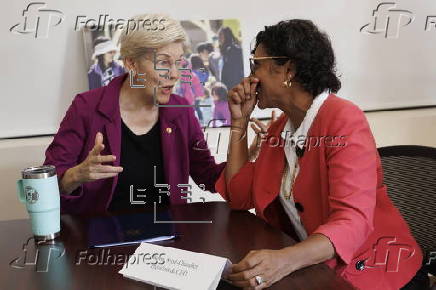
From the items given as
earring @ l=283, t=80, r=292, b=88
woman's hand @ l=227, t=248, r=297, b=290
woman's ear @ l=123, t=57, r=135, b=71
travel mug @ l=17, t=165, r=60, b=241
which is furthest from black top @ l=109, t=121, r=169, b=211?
woman's hand @ l=227, t=248, r=297, b=290

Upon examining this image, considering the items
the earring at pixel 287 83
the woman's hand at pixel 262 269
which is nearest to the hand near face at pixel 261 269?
the woman's hand at pixel 262 269

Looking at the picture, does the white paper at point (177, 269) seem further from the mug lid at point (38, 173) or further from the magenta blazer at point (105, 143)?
the magenta blazer at point (105, 143)

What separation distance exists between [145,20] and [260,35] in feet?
1.47

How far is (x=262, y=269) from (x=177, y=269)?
0.18m

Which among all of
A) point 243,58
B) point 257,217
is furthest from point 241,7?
point 257,217

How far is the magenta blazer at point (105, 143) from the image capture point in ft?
5.35

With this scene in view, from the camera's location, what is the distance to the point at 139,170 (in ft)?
5.60

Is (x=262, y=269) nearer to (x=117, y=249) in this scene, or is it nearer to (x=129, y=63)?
(x=117, y=249)

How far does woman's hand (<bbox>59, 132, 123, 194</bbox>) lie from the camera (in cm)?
126

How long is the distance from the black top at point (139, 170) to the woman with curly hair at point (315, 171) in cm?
31

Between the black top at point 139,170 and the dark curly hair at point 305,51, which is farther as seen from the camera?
the black top at point 139,170

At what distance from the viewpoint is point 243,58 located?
2.24 meters

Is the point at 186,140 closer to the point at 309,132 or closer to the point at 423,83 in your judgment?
the point at 309,132

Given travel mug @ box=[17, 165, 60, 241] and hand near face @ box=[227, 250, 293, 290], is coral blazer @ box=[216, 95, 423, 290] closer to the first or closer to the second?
hand near face @ box=[227, 250, 293, 290]
